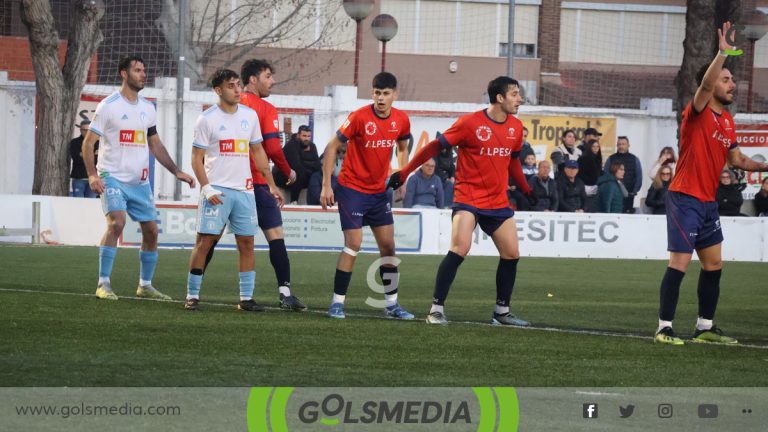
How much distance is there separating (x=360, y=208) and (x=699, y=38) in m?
22.3

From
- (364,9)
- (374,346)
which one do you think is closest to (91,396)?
(374,346)

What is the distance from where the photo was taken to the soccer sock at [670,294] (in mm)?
10516

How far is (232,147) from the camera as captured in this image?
1191 centimetres

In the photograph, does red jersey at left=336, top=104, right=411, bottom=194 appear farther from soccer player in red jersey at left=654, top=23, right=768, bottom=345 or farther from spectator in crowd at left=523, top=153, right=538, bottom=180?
spectator in crowd at left=523, top=153, right=538, bottom=180

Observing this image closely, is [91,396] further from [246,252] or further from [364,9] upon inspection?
[364,9]

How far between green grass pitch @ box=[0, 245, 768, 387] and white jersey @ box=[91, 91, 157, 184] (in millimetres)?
1222

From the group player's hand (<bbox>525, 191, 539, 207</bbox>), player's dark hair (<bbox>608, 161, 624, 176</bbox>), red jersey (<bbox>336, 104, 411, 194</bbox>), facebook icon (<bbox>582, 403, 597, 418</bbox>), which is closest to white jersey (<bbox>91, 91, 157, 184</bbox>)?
red jersey (<bbox>336, 104, 411, 194</bbox>)

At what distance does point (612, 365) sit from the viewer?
348 inches

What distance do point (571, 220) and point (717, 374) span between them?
17311mm

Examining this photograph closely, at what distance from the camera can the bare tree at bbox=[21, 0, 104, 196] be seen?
27688 millimetres

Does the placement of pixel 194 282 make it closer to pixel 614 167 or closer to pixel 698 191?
pixel 698 191

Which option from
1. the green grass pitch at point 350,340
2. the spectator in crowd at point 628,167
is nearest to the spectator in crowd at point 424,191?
the spectator in crowd at point 628,167

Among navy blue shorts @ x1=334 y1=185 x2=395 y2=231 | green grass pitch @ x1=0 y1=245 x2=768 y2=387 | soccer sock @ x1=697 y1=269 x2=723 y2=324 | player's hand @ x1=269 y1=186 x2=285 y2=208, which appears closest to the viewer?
green grass pitch @ x1=0 y1=245 x2=768 y2=387

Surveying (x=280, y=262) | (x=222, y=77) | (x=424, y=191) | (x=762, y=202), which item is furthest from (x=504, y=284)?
(x=762, y=202)
